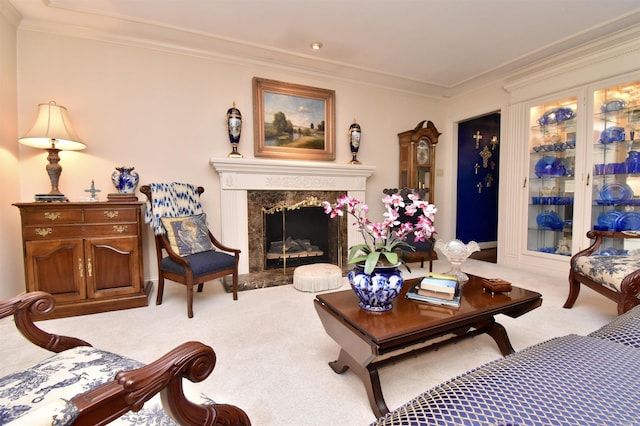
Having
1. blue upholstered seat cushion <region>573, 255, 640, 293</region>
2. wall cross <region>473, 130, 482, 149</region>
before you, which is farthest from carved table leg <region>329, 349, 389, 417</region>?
wall cross <region>473, 130, 482, 149</region>

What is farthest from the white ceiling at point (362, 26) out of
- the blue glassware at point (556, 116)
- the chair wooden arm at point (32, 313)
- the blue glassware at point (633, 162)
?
the chair wooden arm at point (32, 313)

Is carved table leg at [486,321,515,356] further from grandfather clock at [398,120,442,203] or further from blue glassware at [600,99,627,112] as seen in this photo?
blue glassware at [600,99,627,112]

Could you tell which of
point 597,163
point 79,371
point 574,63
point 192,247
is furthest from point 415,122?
point 79,371

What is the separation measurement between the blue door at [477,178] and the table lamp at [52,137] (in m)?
5.30

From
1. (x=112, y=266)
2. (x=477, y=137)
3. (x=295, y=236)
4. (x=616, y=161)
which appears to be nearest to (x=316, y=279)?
(x=295, y=236)

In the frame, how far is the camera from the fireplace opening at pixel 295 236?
373cm

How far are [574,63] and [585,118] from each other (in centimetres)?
66

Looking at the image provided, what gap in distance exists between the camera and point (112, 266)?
249cm

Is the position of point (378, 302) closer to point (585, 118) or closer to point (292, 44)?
point (292, 44)

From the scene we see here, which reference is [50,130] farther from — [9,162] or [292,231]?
[292,231]

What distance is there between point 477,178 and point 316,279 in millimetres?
3952

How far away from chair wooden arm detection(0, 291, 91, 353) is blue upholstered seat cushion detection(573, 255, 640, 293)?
3.13 m

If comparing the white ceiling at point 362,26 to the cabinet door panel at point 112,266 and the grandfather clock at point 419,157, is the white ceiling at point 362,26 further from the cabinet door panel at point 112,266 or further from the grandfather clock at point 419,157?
the cabinet door panel at point 112,266

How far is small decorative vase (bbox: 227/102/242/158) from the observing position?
331 cm
